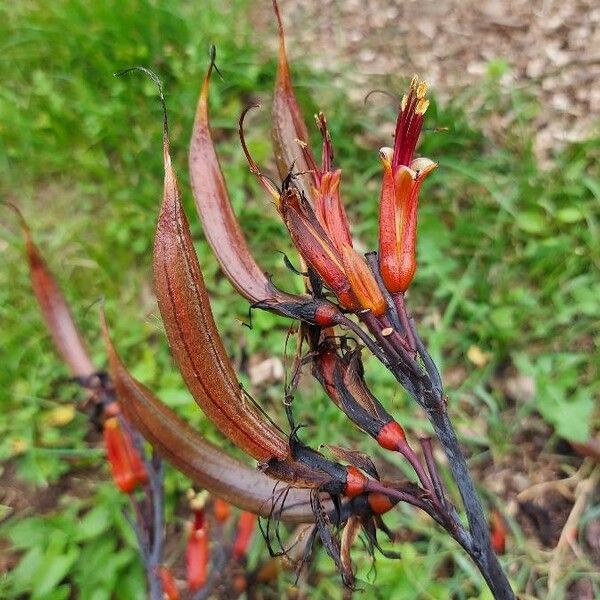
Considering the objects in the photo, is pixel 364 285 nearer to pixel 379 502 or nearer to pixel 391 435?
pixel 391 435

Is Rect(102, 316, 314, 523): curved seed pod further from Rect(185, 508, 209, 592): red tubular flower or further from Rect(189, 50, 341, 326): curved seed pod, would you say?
Rect(185, 508, 209, 592): red tubular flower

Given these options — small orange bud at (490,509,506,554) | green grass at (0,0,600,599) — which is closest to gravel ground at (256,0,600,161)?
green grass at (0,0,600,599)

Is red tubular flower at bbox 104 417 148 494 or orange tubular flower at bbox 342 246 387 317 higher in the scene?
orange tubular flower at bbox 342 246 387 317

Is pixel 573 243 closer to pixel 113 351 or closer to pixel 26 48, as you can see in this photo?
pixel 113 351

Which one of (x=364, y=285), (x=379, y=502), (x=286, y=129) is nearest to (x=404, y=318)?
(x=364, y=285)

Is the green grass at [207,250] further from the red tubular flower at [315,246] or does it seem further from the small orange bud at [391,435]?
the red tubular flower at [315,246]
